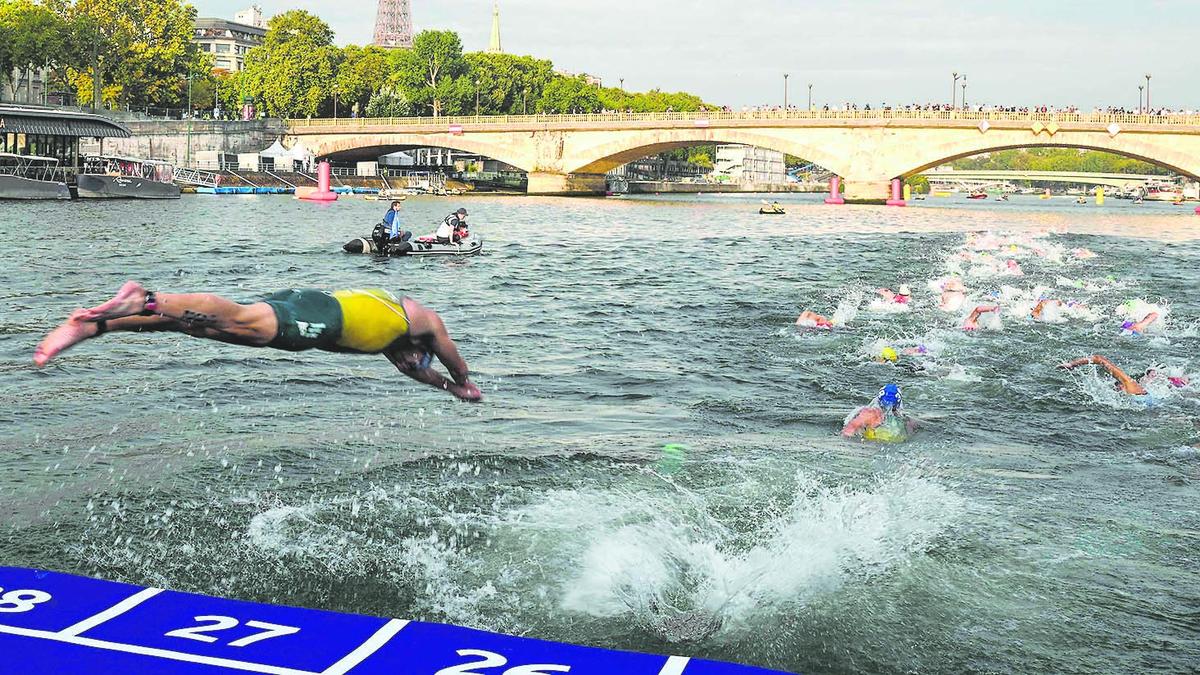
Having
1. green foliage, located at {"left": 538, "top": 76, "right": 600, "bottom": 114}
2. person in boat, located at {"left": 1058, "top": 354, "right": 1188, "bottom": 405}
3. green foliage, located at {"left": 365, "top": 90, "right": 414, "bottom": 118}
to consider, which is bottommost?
person in boat, located at {"left": 1058, "top": 354, "right": 1188, "bottom": 405}

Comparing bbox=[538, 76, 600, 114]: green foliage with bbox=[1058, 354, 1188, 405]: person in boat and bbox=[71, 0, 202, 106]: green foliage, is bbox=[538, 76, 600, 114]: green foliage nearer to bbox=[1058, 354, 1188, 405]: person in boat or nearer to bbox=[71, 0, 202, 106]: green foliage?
bbox=[71, 0, 202, 106]: green foliage

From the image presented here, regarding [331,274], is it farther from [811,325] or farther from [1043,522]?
[1043,522]

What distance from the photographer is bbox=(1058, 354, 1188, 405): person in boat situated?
54.4 ft

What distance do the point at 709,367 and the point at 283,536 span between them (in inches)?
404

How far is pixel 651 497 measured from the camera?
11.6 m

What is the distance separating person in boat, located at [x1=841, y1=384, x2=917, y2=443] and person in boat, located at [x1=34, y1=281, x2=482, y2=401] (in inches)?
276

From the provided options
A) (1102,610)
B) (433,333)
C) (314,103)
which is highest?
(314,103)

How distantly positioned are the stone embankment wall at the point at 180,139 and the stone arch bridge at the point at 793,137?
3.77 metres

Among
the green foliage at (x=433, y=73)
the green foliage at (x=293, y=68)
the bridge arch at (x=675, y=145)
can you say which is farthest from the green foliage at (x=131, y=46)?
the bridge arch at (x=675, y=145)

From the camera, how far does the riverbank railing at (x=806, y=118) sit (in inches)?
3110

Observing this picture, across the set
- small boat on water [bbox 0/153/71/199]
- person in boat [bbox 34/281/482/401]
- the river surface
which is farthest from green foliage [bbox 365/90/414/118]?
person in boat [bbox 34/281/482/401]

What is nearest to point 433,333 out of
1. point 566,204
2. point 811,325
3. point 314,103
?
point 811,325

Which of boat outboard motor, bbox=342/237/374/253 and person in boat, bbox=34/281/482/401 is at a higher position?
boat outboard motor, bbox=342/237/374/253

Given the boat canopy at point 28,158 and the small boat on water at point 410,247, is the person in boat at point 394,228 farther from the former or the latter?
the boat canopy at point 28,158
